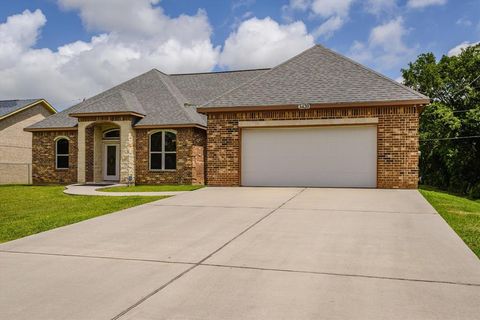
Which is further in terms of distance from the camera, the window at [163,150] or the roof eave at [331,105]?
the window at [163,150]

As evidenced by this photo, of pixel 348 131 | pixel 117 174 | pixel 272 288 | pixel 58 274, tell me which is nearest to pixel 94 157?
pixel 117 174

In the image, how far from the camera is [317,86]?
16062mm

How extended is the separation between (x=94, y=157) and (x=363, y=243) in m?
17.5

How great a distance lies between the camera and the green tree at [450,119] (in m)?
29.1

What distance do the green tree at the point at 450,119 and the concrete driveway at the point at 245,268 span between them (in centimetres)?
2338

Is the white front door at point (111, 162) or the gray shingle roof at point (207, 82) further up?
the gray shingle roof at point (207, 82)

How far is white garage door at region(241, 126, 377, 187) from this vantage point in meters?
14.8

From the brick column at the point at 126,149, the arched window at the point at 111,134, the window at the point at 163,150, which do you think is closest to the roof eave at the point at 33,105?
the arched window at the point at 111,134

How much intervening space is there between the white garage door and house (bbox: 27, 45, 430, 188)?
0.12ft

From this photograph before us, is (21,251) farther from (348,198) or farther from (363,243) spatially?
(348,198)

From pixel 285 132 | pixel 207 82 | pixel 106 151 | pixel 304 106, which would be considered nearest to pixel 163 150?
pixel 106 151

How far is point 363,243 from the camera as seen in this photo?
258 inches

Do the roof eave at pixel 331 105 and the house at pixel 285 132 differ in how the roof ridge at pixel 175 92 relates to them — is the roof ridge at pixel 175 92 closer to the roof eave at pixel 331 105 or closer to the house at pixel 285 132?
the house at pixel 285 132

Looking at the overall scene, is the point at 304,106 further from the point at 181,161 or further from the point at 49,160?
the point at 49,160
